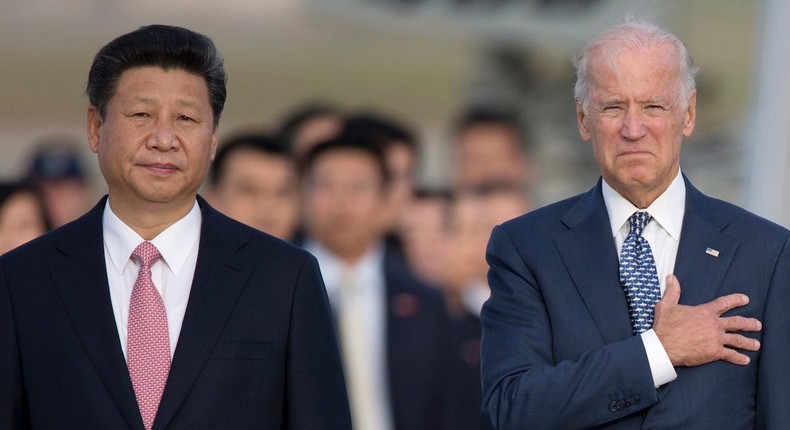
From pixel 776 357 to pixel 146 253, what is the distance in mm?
1378

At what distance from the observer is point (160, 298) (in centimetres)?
331

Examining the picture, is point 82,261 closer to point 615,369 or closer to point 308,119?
point 615,369

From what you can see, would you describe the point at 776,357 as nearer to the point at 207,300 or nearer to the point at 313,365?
the point at 313,365

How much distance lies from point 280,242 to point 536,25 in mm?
3334

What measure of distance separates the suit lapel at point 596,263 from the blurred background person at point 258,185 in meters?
3.14

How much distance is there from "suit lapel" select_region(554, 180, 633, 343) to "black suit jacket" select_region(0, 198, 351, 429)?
57 centimetres

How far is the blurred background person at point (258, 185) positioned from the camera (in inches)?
256

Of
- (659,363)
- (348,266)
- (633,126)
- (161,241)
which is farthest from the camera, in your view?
(348,266)

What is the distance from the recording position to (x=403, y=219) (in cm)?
660

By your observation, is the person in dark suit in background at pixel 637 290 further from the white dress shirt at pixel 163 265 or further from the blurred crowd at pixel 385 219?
the blurred crowd at pixel 385 219

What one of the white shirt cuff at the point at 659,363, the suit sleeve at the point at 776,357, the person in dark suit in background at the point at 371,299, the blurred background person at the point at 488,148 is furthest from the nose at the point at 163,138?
the blurred background person at the point at 488,148

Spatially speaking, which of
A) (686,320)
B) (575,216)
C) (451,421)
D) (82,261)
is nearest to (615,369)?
(686,320)

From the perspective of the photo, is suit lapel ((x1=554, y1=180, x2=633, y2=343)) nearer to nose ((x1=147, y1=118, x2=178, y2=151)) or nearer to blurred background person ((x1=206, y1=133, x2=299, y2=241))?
nose ((x1=147, y1=118, x2=178, y2=151))

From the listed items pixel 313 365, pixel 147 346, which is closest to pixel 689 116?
pixel 313 365
